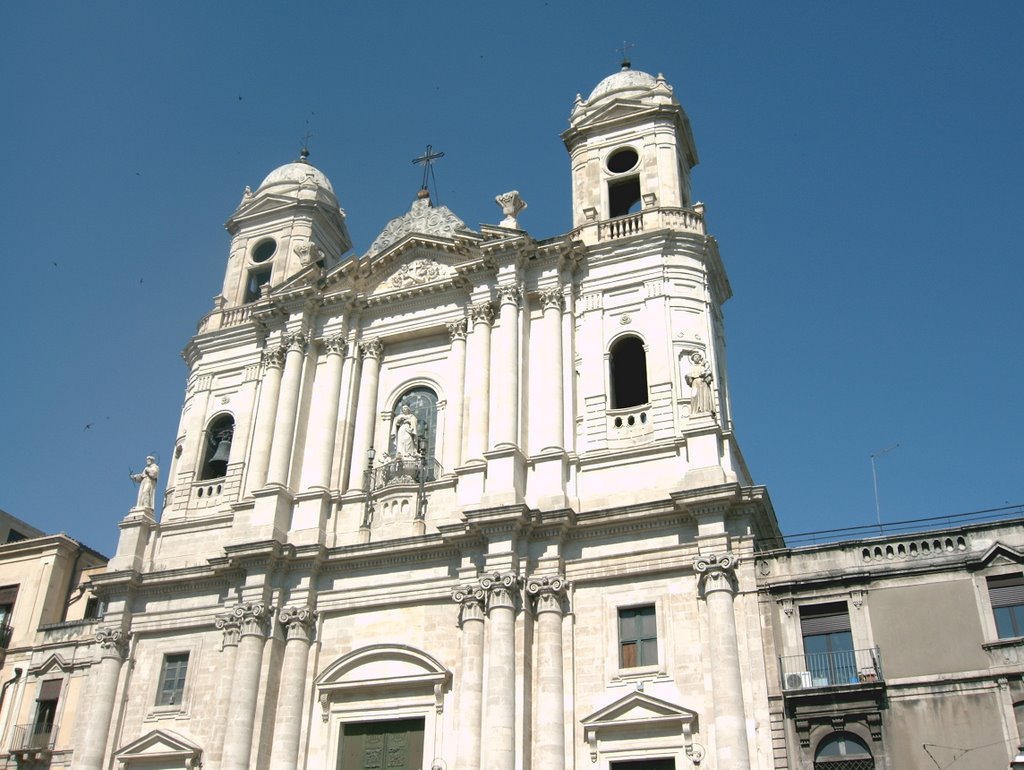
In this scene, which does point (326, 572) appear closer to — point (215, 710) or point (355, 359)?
point (215, 710)

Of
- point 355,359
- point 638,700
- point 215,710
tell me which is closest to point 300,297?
point 355,359

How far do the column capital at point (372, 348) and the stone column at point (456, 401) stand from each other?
6.94ft

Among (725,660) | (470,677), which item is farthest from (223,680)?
(725,660)

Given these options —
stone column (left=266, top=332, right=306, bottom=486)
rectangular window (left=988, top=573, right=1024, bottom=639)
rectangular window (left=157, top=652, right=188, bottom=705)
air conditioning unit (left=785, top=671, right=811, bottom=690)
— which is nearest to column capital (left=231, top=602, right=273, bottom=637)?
rectangular window (left=157, top=652, right=188, bottom=705)

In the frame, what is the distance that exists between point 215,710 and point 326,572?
3978 millimetres

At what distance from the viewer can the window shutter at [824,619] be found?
21828 millimetres

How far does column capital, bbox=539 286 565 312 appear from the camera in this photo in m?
28.0

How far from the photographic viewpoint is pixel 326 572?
26.6 m

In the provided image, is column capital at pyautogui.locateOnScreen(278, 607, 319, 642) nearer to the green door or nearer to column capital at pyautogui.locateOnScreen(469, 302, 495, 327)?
the green door

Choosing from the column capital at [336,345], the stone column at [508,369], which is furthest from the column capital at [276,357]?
the stone column at [508,369]

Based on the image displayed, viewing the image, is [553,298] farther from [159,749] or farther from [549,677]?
[159,749]

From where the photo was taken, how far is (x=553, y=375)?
2695 cm

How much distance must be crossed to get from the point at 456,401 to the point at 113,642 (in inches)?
408

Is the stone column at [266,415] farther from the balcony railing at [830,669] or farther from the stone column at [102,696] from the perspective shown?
the balcony railing at [830,669]
